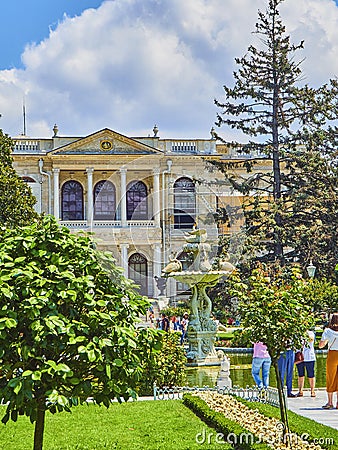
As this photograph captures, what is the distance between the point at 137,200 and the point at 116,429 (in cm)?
3625

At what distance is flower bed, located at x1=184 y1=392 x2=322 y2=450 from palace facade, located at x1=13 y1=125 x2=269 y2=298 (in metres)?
30.0

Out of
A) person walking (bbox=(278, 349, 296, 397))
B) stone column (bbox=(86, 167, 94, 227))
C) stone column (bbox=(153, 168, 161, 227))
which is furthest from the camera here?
stone column (bbox=(86, 167, 94, 227))

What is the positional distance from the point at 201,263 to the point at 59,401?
11635 mm

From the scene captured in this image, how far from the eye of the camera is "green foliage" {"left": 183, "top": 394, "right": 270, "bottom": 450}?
7.42 m

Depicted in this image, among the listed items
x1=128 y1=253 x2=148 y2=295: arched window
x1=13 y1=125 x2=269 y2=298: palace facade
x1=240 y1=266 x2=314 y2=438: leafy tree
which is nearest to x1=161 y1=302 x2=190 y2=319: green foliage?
x1=13 y1=125 x2=269 y2=298: palace facade

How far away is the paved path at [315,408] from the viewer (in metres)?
9.32

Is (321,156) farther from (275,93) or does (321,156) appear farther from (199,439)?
(199,439)

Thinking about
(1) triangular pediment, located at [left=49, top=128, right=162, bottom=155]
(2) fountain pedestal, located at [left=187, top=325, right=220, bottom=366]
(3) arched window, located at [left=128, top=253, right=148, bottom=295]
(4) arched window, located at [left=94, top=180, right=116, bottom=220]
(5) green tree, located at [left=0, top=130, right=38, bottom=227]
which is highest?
(1) triangular pediment, located at [left=49, top=128, right=162, bottom=155]

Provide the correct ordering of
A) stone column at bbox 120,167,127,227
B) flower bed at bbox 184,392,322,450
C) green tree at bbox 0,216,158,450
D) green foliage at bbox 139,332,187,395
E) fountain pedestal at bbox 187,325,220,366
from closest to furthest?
green tree at bbox 0,216,158,450 → flower bed at bbox 184,392,322,450 → green foliage at bbox 139,332,187,395 → fountain pedestal at bbox 187,325,220,366 → stone column at bbox 120,167,127,227

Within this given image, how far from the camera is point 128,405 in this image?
34.6 ft

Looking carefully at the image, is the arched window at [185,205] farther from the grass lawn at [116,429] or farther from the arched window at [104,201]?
the grass lawn at [116,429]

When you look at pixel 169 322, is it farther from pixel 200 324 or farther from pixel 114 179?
pixel 114 179

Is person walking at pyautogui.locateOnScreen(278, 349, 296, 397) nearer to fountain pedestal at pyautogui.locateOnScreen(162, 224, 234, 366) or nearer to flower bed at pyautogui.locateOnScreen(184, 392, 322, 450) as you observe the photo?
flower bed at pyautogui.locateOnScreen(184, 392, 322, 450)

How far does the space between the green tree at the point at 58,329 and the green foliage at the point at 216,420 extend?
190 cm
